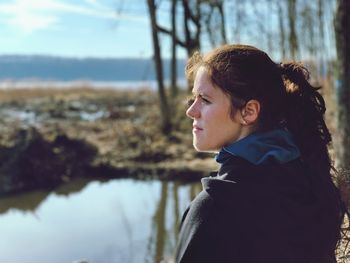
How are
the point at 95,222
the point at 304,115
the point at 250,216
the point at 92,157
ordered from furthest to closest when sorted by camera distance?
the point at 92,157
the point at 95,222
the point at 304,115
the point at 250,216

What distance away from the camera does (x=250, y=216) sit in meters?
1.45

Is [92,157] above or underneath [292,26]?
underneath

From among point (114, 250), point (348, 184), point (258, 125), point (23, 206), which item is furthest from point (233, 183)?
point (23, 206)

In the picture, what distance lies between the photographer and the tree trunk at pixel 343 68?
17.2ft

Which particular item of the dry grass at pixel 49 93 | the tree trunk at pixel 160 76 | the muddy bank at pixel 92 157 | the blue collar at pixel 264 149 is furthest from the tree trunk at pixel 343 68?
the dry grass at pixel 49 93

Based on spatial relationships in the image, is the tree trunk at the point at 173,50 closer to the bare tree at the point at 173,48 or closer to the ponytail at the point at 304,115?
the bare tree at the point at 173,48

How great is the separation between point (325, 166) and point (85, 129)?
14.5 m

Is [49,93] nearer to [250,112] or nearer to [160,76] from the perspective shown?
[160,76]

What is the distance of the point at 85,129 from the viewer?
16.0 metres

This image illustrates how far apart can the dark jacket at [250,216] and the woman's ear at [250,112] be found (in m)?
0.12

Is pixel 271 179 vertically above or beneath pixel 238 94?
beneath

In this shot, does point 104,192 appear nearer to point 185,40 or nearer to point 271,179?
point 185,40

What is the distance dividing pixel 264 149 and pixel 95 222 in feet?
22.3

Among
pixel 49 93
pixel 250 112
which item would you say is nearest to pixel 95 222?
pixel 250 112
